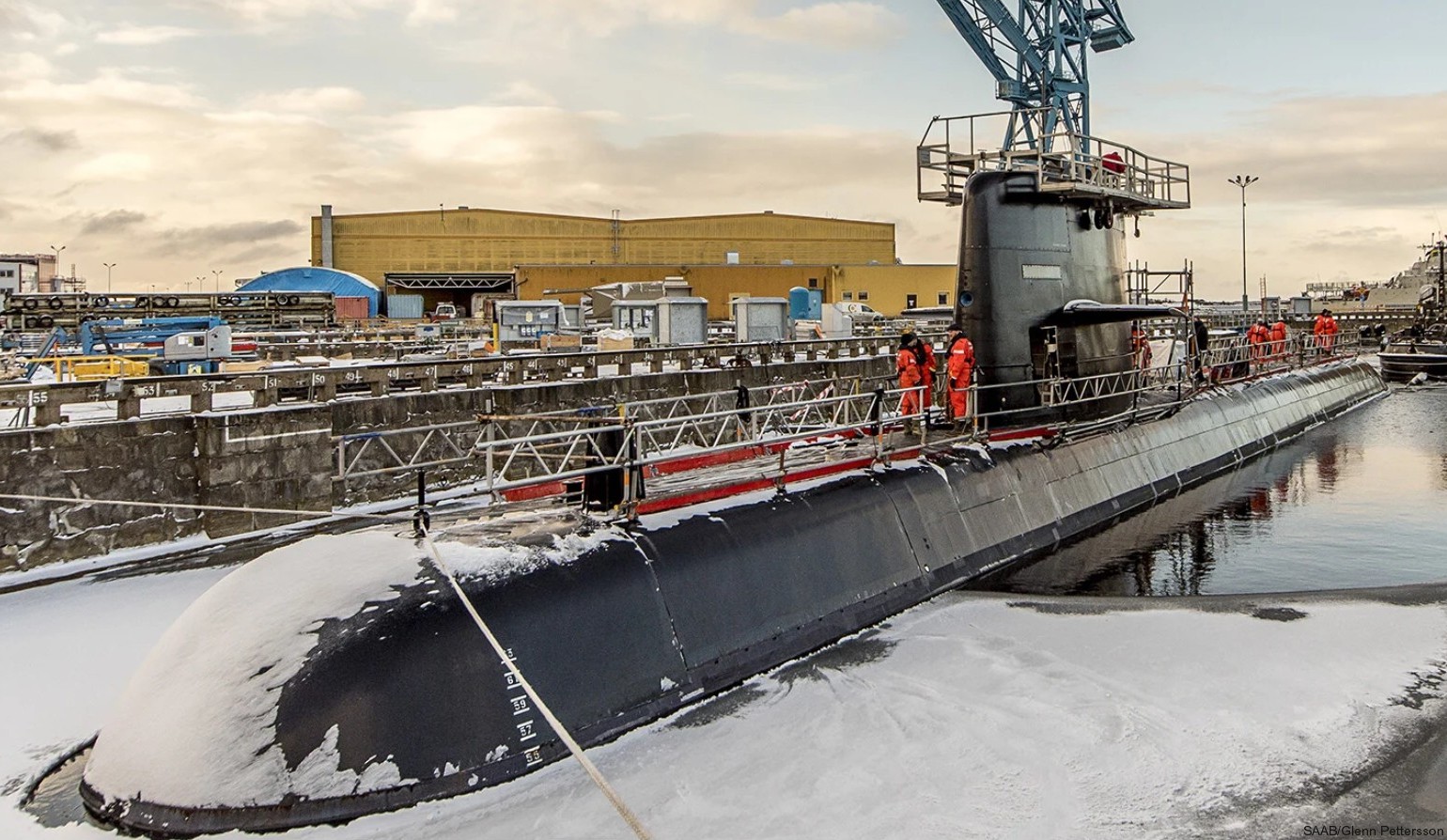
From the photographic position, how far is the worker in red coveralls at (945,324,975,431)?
1398 centimetres

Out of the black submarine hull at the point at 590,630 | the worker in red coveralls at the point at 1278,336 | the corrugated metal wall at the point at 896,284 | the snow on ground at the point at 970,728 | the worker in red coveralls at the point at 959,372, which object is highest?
the corrugated metal wall at the point at 896,284

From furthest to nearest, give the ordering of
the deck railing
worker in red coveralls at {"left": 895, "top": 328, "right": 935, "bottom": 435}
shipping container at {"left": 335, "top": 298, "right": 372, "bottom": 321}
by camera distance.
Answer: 1. shipping container at {"left": 335, "top": 298, "right": 372, "bottom": 321}
2. worker in red coveralls at {"left": 895, "top": 328, "right": 935, "bottom": 435}
3. the deck railing

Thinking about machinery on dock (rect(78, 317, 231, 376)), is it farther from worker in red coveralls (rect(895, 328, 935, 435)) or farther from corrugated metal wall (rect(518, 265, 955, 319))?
corrugated metal wall (rect(518, 265, 955, 319))

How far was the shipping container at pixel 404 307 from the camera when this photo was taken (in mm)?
65875

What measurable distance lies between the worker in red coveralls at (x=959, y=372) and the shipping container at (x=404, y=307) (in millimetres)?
56407

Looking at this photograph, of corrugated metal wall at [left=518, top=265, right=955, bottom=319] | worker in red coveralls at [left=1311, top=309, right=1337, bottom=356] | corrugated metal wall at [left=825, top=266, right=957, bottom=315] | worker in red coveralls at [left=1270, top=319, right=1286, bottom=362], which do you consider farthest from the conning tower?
corrugated metal wall at [left=825, top=266, right=957, bottom=315]

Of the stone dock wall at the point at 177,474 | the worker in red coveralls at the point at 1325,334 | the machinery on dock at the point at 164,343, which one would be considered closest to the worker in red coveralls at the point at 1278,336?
the worker in red coveralls at the point at 1325,334

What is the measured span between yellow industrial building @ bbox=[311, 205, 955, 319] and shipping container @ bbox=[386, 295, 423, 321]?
4.49 m

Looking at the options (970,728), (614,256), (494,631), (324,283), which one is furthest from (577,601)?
(614,256)

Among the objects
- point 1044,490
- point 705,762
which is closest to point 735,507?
point 705,762

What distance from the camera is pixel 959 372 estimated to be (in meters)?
14.1

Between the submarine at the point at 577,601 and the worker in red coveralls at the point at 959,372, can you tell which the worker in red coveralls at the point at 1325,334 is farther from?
the worker in red coveralls at the point at 959,372

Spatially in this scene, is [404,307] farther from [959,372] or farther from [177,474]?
[959,372]

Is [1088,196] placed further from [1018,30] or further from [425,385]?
[1018,30]
